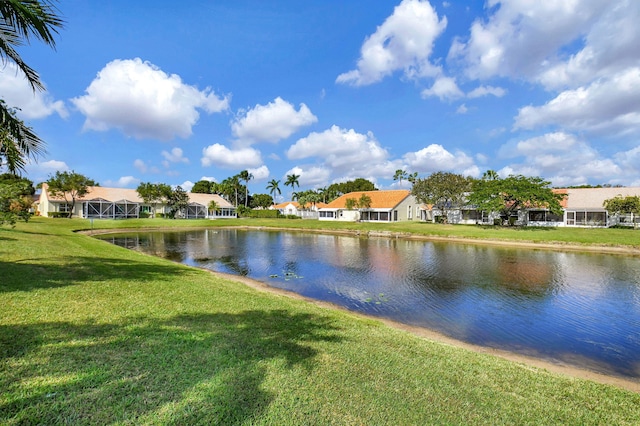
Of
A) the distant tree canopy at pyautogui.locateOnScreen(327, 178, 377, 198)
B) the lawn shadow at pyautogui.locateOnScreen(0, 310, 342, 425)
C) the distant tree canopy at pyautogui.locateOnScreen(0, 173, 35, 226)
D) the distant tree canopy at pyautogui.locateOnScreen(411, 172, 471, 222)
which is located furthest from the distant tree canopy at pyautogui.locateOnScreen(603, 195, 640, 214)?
the distant tree canopy at pyautogui.locateOnScreen(327, 178, 377, 198)

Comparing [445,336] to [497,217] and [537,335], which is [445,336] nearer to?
[537,335]

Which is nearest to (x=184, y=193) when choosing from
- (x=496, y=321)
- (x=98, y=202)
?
(x=98, y=202)

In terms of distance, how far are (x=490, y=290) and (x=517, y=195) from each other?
29433 mm

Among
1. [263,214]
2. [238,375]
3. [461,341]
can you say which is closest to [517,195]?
[461,341]

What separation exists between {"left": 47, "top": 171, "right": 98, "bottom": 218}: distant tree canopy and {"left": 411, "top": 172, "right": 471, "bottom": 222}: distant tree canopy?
52.6 metres

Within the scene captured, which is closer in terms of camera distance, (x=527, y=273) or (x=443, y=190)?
(x=527, y=273)

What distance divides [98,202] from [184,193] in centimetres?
1449

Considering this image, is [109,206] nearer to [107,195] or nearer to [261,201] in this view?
[107,195]

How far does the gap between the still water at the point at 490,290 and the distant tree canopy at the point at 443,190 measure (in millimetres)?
20673

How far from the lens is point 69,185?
47.3 metres

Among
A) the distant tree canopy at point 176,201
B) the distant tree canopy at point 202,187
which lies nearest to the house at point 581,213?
the distant tree canopy at point 176,201

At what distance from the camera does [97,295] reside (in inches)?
283

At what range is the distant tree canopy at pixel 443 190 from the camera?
45.4 meters

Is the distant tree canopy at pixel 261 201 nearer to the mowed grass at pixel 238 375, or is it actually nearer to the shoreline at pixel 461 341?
the shoreline at pixel 461 341
